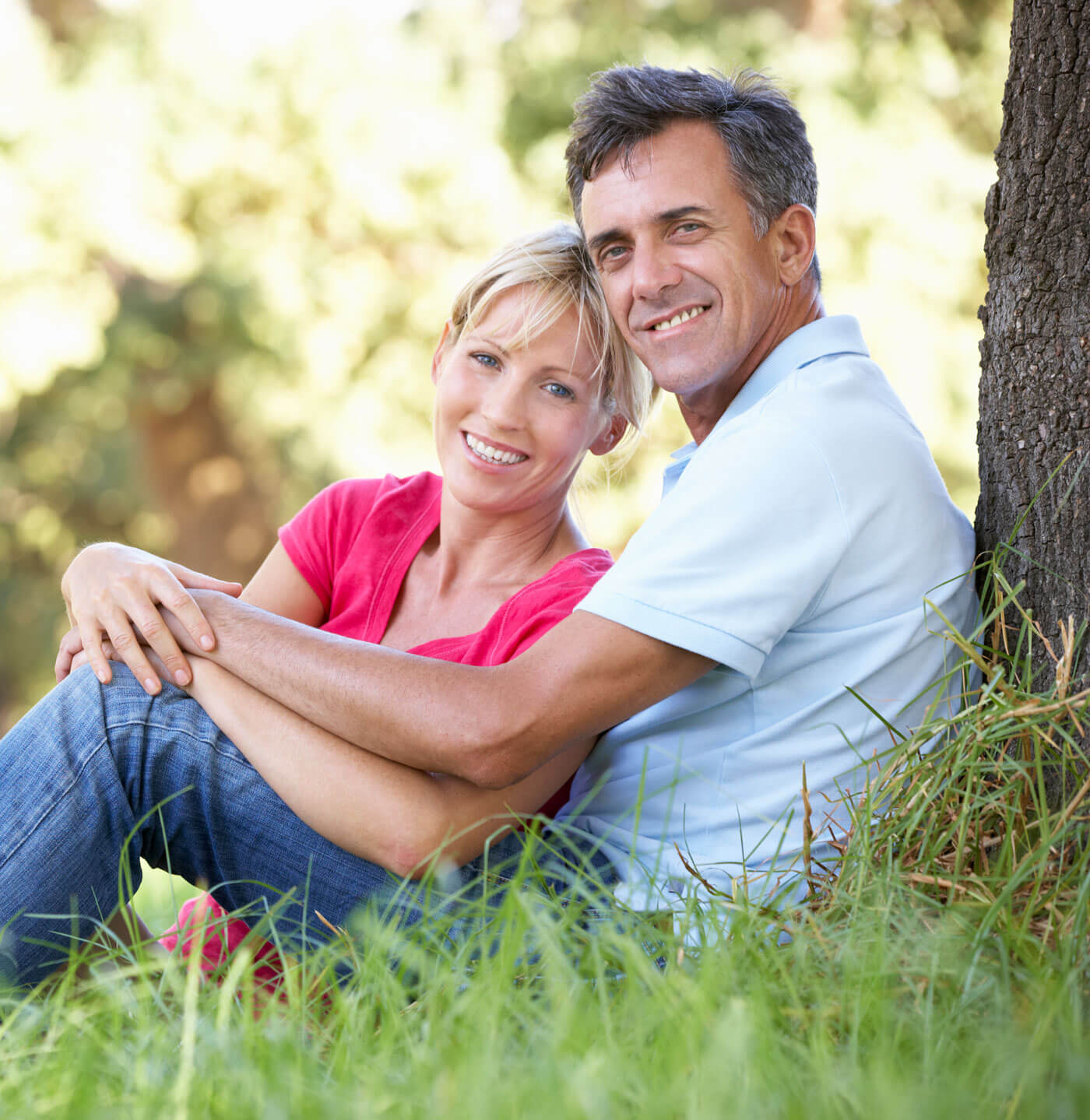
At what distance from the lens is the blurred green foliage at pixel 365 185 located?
8375mm

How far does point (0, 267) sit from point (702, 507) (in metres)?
8.26

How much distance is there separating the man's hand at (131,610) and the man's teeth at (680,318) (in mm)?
986

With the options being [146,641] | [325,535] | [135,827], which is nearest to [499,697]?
[135,827]

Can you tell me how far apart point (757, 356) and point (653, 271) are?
255 mm

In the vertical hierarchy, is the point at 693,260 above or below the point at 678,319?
above

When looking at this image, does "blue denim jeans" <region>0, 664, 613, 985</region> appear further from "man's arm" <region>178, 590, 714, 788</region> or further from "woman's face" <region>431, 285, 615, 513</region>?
"woman's face" <region>431, 285, 615, 513</region>

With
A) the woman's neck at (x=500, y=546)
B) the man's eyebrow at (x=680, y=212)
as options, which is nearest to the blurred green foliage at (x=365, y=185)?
the woman's neck at (x=500, y=546)

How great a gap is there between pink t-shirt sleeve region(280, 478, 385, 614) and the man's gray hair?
95 centimetres

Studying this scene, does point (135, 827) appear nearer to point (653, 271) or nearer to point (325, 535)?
point (325, 535)

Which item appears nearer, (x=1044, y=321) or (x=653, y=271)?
(x=1044, y=321)

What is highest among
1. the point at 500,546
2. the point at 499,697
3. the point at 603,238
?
the point at 603,238

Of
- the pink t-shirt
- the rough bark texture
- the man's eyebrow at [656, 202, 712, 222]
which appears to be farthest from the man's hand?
the rough bark texture

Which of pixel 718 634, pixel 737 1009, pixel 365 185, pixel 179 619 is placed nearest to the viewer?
pixel 737 1009

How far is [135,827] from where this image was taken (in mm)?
1816
